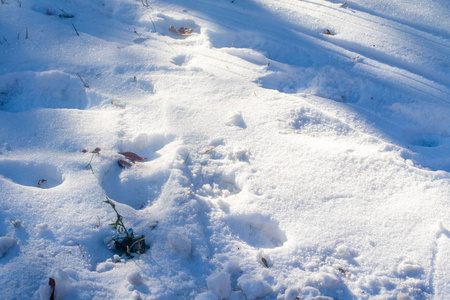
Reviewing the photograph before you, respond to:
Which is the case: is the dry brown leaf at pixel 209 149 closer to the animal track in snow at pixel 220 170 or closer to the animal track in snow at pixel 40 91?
the animal track in snow at pixel 220 170

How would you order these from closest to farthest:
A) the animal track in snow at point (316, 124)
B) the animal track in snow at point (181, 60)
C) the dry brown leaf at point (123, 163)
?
the dry brown leaf at point (123, 163) → the animal track in snow at point (316, 124) → the animal track in snow at point (181, 60)

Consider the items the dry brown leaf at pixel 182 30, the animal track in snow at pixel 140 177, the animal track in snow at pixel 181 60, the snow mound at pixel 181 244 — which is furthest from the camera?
the dry brown leaf at pixel 182 30

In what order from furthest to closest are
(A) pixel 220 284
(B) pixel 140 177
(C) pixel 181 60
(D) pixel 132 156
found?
(C) pixel 181 60
(D) pixel 132 156
(B) pixel 140 177
(A) pixel 220 284

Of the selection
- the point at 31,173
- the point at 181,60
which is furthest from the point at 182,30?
the point at 31,173

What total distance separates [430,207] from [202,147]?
3.74 ft

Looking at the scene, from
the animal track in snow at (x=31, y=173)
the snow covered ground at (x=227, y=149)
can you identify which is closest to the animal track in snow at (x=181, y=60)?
the snow covered ground at (x=227, y=149)

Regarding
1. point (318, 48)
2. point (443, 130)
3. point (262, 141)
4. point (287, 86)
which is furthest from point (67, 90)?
point (443, 130)

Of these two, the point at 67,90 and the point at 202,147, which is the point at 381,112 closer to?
the point at 202,147

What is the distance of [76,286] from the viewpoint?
113cm

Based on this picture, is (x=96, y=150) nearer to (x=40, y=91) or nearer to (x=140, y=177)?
(x=140, y=177)

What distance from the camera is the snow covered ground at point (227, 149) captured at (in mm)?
1249

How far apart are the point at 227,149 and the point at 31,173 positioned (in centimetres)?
97

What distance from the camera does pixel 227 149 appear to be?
177 cm

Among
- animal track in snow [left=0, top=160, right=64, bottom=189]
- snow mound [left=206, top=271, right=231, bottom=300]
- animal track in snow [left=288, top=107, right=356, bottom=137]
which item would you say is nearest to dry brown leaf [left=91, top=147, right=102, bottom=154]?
animal track in snow [left=0, top=160, right=64, bottom=189]
